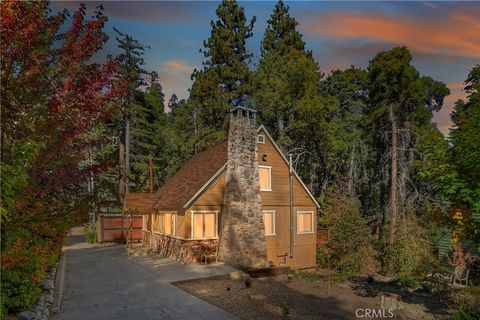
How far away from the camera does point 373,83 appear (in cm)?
3325

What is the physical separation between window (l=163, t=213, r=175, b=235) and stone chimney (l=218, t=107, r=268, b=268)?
3.65 m

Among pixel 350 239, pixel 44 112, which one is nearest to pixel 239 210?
pixel 350 239

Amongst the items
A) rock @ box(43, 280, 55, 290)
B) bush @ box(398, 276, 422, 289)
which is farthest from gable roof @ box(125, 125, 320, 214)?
bush @ box(398, 276, 422, 289)

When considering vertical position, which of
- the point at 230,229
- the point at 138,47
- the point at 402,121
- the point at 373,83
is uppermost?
the point at 138,47

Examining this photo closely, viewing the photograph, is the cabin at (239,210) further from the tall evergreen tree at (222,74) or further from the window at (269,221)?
the tall evergreen tree at (222,74)

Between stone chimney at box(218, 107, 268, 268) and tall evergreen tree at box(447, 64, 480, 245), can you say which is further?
stone chimney at box(218, 107, 268, 268)

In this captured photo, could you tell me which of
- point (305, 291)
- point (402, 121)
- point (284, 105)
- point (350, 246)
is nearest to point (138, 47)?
point (284, 105)

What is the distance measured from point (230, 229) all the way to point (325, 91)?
1064 inches

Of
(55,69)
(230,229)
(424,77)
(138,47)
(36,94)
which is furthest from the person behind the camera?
(138,47)

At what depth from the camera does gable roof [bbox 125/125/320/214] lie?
1964cm

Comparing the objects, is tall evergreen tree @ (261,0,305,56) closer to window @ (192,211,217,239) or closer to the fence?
the fence

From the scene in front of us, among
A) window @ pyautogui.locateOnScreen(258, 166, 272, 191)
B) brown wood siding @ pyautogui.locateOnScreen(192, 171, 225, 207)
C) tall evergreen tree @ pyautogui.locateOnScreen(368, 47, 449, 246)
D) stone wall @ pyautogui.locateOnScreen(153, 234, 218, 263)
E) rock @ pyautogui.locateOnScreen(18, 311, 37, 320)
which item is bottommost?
stone wall @ pyautogui.locateOnScreen(153, 234, 218, 263)

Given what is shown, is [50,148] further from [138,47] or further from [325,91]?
[138,47]

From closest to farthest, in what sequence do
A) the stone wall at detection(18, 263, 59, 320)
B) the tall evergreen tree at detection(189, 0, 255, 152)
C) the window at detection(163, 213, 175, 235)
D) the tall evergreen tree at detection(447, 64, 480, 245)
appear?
1. the tall evergreen tree at detection(447, 64, 480, 245)
2. the stone wall at detection(18, 263, 59, 320)
3. the window at detection(163, 213, 175, 235)
4. the tall evergreen tree at detection(189, 0, 255, 152)
